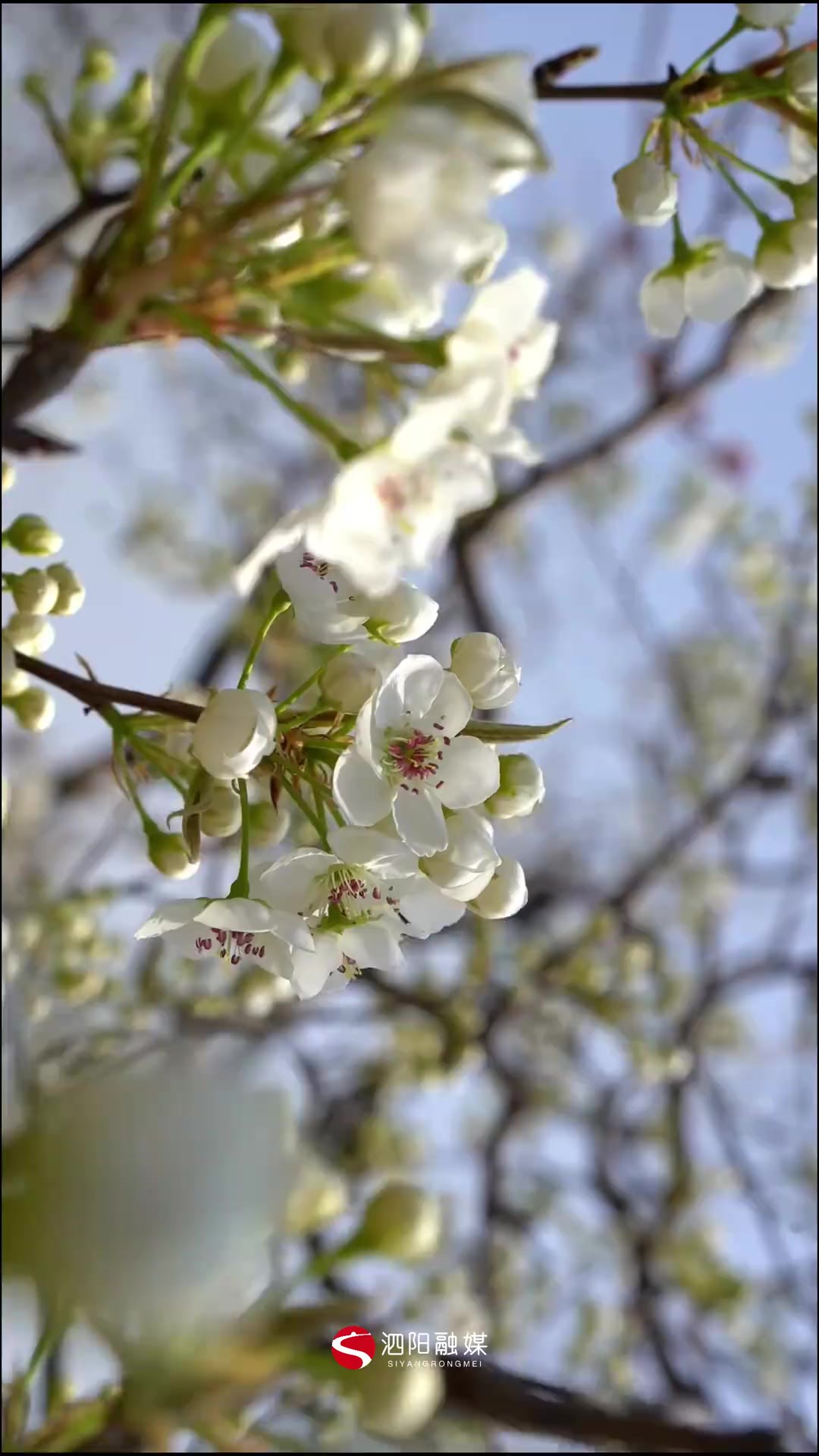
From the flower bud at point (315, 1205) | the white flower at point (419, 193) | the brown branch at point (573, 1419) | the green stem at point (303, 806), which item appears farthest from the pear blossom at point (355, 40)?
the brown branch at point (573, 1419)

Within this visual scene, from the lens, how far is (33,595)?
82cm

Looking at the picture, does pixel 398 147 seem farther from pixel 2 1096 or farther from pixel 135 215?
pixel 2 1096

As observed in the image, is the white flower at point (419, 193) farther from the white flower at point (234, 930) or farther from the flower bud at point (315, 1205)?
the flower bud at point (315, 1205)

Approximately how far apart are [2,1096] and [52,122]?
30.0 inches

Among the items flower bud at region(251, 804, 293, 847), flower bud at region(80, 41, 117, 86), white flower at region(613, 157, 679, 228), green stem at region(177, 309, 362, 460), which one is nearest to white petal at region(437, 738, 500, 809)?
flower bud at region(251, 804, 293, 847)

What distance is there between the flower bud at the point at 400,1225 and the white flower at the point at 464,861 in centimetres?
19

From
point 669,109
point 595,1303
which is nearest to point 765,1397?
point 595,1303

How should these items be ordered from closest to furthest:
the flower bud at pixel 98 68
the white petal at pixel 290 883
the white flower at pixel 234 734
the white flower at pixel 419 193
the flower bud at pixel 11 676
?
the white flower at pixel 419 193 < the white flower at pixel 234 734 < the white petal at pixel 290 883 < the flower bud at pixel 11 676 < the flower bud at pixel 98 68

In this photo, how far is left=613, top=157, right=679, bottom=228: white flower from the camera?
0.78m

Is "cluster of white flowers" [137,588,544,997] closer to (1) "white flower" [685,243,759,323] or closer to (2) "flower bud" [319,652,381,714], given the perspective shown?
(2) "flower bud" [319,652,381,714]

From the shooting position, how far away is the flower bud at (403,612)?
2.19 ft

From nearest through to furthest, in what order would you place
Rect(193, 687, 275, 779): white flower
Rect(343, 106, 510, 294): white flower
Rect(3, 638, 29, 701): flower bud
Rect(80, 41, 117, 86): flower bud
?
Rect(343, 106, 510, 294): white flower, Rect(193, 687, 275, 779): white flower, Rect(3, 638, 29, 701): flower bud, Rect(80, 41, 117, 86): flower bud

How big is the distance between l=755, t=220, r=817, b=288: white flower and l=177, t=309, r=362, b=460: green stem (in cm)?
47

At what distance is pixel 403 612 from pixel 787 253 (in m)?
0.43
